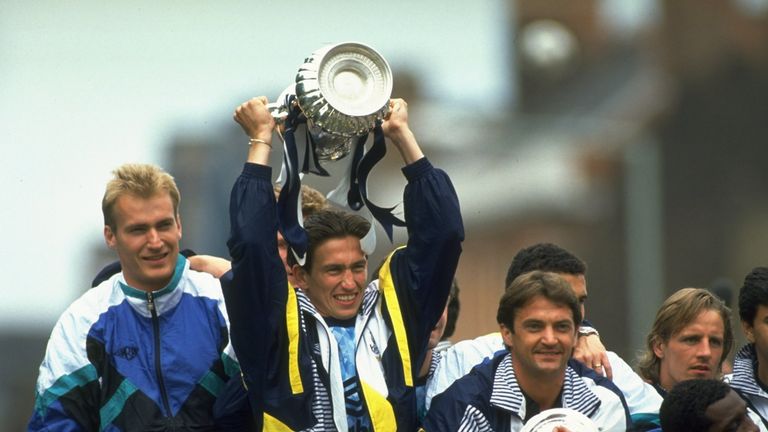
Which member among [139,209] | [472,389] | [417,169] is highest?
[417,169]

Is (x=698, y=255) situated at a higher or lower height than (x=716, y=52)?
lower

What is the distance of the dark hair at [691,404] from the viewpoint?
17.8 ft

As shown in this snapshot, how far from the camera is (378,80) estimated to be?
562 cm

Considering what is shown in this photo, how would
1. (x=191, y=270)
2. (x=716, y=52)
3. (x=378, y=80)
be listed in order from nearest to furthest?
(x=378, y=80)
(x=191, y=270)
(x=716, y=52)

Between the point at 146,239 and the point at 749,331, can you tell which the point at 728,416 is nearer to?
the point at 749,331

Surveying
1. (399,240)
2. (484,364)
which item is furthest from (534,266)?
(399,240)

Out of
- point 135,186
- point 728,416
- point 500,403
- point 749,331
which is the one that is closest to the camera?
point 728,416

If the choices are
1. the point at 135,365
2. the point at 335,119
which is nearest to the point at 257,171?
the point at 335,119

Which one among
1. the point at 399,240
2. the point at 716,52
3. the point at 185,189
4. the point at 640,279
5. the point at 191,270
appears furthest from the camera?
the point at 716,52

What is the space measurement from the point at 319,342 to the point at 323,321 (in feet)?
0.24

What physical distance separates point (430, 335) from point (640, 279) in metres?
12.3

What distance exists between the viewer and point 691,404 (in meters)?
5.45

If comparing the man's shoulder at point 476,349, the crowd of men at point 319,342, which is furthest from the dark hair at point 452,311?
the crowd of men at point 319,342

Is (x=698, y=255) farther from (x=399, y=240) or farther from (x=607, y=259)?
(x=399, y=240)
